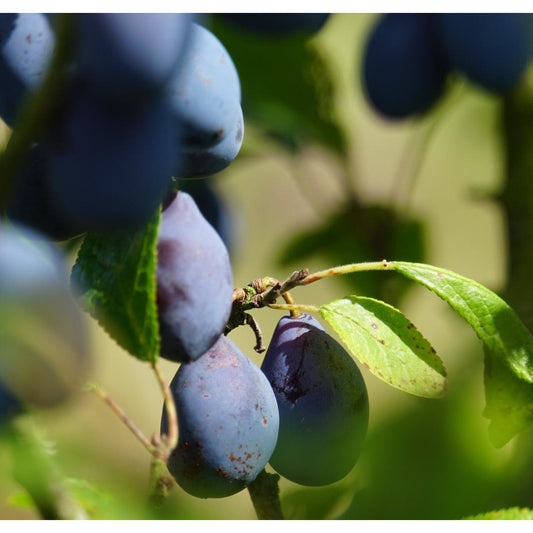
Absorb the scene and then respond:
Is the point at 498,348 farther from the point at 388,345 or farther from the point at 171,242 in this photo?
the point at 171,242

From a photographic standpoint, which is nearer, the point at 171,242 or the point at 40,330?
the point at 40,330

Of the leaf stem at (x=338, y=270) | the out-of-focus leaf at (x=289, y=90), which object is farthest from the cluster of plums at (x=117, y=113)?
the out-of-focus leaf at (x=289, y=90)

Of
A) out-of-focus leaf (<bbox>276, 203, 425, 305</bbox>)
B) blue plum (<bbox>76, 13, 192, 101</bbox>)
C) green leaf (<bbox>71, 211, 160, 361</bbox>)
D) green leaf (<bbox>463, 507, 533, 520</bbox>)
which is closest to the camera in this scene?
blue plum (<bbox>76, 13, 192, 101</bbox>)

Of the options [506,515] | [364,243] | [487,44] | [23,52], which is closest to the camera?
[23,52]

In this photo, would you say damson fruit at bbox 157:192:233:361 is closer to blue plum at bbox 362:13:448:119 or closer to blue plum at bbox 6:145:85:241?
blue plum at bbox 6:145:85:241

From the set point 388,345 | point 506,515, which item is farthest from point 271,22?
point 506,515

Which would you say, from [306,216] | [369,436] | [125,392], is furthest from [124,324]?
[306,216]

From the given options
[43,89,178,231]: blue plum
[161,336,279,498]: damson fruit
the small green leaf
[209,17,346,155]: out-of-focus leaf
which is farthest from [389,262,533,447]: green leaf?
[209,17,346,155]: out-of-focus leaf
